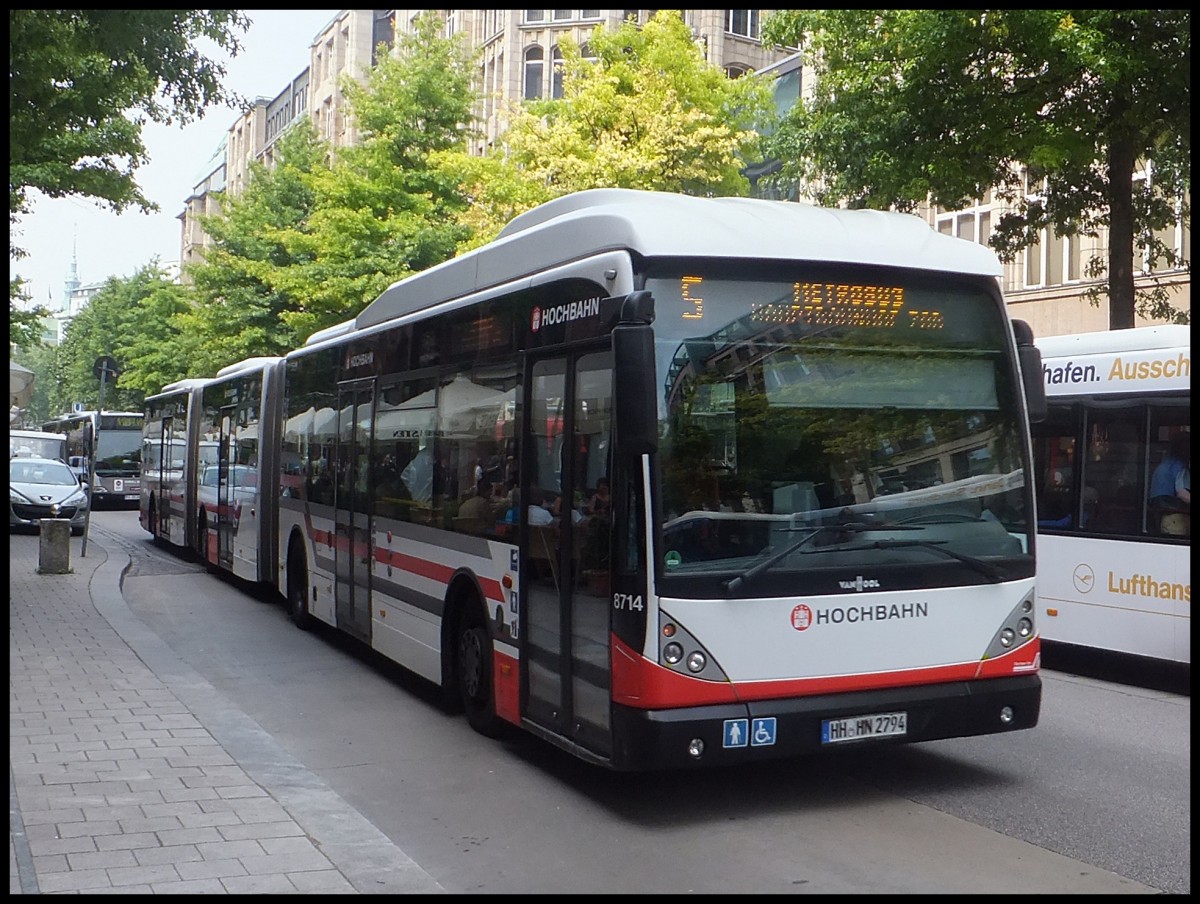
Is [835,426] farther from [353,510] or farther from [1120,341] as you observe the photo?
[353,510]

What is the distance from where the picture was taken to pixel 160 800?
22.2 ft

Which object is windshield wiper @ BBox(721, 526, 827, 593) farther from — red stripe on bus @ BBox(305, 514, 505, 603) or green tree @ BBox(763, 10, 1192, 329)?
green tree @ BBox(763, 10, 1192, 329)

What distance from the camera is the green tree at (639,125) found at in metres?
25.7

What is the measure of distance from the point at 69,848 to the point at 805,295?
13.7ft

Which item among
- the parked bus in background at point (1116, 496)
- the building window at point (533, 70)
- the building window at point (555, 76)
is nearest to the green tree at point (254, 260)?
the building window at point (555, 76)

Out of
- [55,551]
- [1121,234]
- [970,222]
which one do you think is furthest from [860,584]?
[970,222]

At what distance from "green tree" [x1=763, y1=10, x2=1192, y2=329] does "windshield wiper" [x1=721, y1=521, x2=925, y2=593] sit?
9.89 meters

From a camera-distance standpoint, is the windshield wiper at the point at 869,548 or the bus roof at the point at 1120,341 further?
the bus roof at the point at 1120,341

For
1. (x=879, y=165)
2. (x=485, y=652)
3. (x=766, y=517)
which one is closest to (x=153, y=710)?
(x=485, y=652)

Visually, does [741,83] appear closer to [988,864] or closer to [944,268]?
[944,268]

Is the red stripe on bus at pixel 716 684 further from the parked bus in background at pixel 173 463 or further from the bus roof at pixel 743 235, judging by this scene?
the parked bus in background at pixel 173 463

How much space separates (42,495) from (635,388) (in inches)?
951

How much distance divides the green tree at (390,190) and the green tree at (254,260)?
18.4ft

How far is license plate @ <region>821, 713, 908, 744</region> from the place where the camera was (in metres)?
6.74
